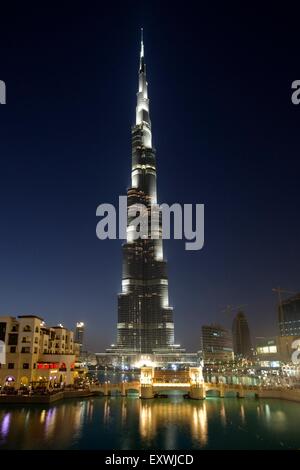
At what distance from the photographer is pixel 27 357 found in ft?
283

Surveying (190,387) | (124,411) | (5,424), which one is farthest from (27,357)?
(190,387)

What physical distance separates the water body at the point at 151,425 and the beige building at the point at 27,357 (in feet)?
28.9

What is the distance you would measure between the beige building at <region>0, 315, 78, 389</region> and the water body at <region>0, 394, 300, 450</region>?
8811mm

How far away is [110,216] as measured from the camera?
237 feet

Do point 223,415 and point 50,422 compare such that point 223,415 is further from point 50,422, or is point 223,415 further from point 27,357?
point 27,357

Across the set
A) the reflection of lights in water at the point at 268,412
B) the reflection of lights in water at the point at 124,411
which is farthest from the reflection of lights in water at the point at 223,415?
the reflection of lights in water at the point at 124,411

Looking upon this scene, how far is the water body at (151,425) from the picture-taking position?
50406 mm

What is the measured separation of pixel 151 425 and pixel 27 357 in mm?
37074

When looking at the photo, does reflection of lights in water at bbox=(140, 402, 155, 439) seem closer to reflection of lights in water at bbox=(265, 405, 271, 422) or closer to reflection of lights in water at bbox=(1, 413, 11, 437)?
reflection of lights in water at bbox=(1, 413, 11, 437)

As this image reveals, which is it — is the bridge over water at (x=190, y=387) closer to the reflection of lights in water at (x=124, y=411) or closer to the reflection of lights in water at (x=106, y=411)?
the reflection of lights in water at (x=106, y=411)
